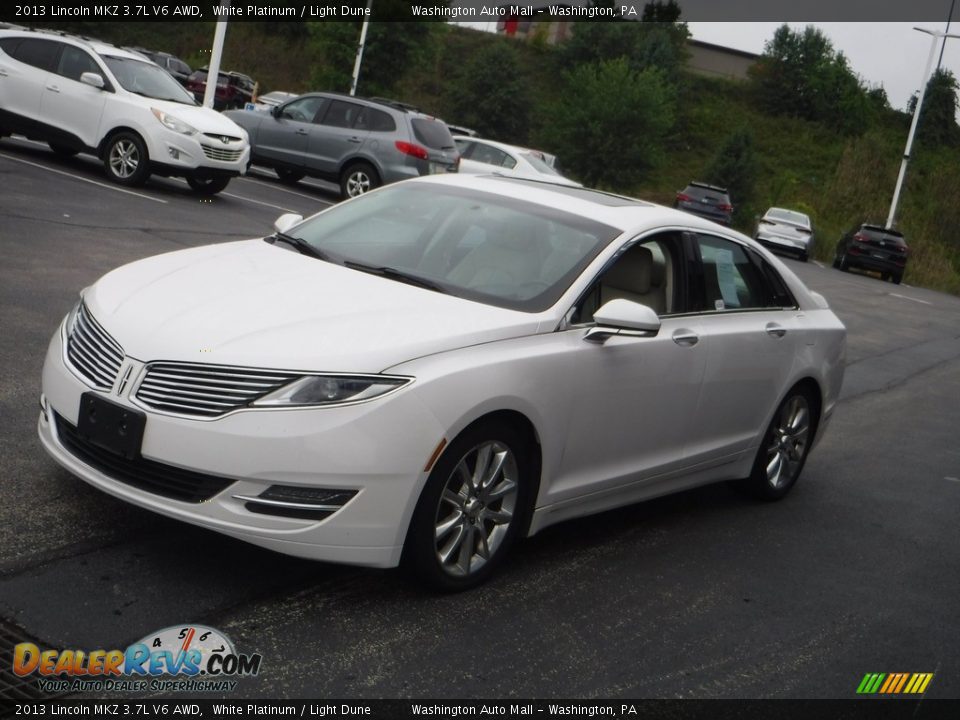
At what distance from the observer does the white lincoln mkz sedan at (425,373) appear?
14.1 ft

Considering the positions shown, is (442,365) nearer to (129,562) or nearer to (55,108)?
(129,562)

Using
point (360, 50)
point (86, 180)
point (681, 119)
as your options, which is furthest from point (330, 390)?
point (681, 119)

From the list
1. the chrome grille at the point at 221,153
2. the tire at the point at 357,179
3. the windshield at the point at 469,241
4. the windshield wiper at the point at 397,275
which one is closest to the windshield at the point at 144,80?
the chrome grille at the point at 221,153

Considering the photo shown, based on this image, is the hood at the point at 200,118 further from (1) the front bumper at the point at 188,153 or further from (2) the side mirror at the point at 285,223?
(2) the side mirror at the point at 285,223

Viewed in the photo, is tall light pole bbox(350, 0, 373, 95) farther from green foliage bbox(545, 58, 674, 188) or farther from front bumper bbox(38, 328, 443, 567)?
front bumper bbox(38, 328, 443, 567)

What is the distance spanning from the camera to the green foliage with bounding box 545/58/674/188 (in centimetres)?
5325

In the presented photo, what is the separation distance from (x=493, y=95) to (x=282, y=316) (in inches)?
2192

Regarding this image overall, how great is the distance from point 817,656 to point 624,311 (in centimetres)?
152

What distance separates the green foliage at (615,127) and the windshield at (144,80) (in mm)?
36743

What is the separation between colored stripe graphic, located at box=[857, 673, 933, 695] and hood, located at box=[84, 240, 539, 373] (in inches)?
71.4

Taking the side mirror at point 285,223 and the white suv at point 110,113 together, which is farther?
the white suv at point 110,113

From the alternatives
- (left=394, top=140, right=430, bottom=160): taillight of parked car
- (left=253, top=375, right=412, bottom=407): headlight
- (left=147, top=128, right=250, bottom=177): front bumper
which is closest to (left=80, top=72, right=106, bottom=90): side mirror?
(left=147, top=128, right=250, bottom=177): front bumper
